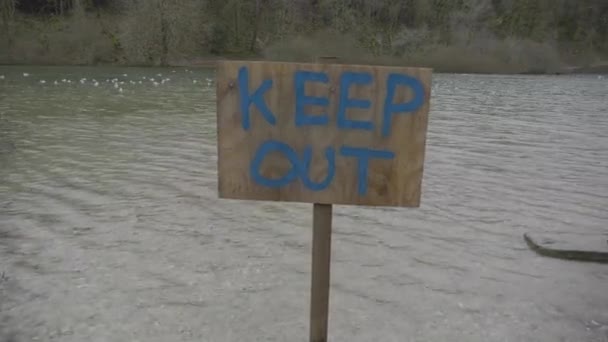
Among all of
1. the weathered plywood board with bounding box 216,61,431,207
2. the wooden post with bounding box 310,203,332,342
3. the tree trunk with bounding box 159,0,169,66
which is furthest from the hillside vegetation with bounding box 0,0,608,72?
the weathered plywood board with bounding box 216,61,431,207

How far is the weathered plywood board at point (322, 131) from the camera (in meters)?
2.61

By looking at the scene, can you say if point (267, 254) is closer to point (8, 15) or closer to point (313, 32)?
point (8, 15)

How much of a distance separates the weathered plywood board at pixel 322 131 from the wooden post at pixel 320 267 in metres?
0.17

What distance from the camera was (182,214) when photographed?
21.0 feet

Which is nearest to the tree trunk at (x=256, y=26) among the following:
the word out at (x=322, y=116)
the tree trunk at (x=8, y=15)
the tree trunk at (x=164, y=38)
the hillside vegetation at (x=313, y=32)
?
the hillside vegetation at (x=313, y=32)

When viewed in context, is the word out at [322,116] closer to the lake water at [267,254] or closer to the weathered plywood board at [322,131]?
the weathered plywood board at [322,131]

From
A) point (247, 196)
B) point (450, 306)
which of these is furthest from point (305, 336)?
point (247, 196)

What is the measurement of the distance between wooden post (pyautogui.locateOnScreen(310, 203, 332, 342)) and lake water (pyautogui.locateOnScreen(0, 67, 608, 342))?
73 cm

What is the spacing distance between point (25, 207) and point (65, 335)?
3327mm

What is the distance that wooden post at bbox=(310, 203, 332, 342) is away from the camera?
2887 millimetres

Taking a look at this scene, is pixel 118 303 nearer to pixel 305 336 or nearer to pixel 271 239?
pixel 305 336

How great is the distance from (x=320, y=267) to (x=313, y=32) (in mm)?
57426

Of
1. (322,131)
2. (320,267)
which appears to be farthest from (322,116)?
(320,267)

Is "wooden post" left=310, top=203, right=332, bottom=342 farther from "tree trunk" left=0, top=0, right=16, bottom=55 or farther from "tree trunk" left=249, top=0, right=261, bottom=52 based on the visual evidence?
"tree trunk" left=249, top=0, right=261, bottom=52
